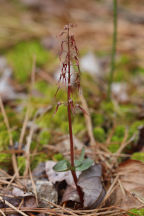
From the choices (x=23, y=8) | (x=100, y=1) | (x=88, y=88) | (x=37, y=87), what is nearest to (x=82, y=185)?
(x=88, y=88)

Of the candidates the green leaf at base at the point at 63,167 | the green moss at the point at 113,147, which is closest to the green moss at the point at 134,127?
the green moss at the point at 113,147

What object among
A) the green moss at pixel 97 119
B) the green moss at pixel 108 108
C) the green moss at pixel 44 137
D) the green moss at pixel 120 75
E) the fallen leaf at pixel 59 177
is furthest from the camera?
the green moss at pixel 120 75

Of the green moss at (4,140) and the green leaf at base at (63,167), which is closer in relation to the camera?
the green leaf at base at (63,167)

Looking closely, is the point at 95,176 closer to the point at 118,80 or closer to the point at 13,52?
the point at 118,80

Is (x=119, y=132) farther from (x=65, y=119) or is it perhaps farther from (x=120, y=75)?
(x=120, y=75)

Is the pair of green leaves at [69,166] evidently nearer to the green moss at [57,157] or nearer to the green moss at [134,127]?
the green moss at [57,157]
